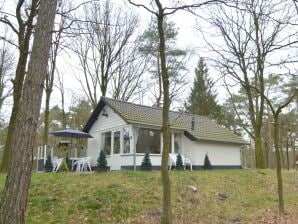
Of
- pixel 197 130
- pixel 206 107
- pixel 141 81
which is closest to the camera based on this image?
pixel 197 130

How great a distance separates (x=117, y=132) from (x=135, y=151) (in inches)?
72.9

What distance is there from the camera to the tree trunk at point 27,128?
433 centimetres

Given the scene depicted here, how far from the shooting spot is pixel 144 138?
16859 millimetres

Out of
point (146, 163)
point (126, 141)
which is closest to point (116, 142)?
point (126, 141)

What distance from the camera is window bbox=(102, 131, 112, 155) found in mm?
18038

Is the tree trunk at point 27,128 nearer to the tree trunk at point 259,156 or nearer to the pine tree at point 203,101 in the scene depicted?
the tree trunk at point 259,156

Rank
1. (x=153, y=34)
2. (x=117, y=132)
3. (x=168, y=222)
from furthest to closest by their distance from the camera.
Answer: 1. (x=153, y=34)
2. (x=117, y=132)
3. (x=168, y=222)

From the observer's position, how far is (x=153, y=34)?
73.6ft

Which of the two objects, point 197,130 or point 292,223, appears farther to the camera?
point 197,130

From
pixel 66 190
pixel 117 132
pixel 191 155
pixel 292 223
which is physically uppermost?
pixel 117 132

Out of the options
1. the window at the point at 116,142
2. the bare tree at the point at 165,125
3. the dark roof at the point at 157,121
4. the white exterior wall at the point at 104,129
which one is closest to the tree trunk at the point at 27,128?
the bare tree at the point at 165,125

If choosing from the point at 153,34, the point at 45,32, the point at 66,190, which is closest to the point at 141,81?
the point at 153,34

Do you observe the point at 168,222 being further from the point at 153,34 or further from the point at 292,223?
the point at 153,34

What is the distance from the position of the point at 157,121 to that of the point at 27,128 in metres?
13.2
